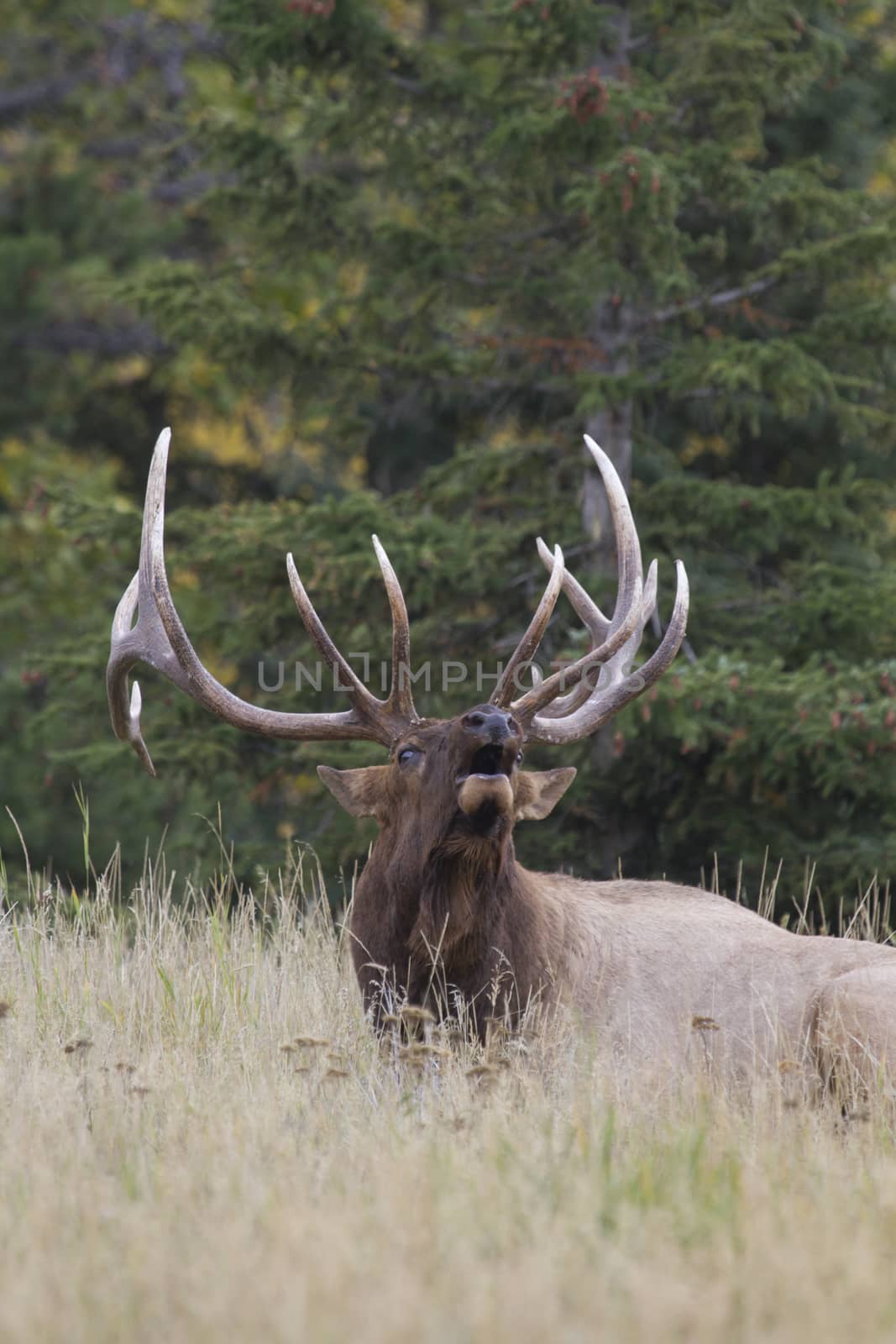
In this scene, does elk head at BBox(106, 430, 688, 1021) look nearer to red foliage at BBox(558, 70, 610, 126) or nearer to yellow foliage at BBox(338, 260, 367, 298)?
red foliage at BBox(558, 70, 610, 126)

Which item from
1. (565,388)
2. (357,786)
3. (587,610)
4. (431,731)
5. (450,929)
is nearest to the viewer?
(450,929)

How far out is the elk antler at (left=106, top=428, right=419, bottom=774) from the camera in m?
5.47

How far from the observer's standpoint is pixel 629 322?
32.0 ft

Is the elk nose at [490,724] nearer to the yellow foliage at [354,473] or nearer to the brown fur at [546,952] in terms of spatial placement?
the brown fur at [546,952]

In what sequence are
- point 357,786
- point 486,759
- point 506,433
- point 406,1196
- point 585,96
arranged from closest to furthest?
point 406,1196, point 486,759, point 357,786, point 585,96, point 506,433

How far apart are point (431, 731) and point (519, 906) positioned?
0.62m

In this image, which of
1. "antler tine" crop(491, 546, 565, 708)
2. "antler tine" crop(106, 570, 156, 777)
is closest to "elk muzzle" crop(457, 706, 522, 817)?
"antler tine" crop(491, 546, 565, 708)

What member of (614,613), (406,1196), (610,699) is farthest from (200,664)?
(406,1196)

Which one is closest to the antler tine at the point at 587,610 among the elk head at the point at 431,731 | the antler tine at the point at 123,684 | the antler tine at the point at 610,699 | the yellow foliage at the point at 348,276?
the elk head at the point at 431,731

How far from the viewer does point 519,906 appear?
5418 mm

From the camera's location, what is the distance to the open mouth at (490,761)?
497 cm

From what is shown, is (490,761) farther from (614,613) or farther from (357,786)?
(614,613)

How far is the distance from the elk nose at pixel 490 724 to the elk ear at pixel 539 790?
803mm

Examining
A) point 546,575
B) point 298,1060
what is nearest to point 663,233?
point 546,575
